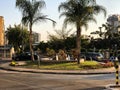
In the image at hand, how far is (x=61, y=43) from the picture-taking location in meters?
83.9

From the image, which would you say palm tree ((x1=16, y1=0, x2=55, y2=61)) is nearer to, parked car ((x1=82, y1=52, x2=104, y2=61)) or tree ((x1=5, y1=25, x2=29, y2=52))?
parked car ((x1=82, y1=52, x2=104, y2=61))

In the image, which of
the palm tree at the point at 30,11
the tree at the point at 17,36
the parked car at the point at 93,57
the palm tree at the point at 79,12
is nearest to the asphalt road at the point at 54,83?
the palm tree at the point at 79,12

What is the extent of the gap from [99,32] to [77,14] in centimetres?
5803

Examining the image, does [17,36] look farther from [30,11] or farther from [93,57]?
[30,11]

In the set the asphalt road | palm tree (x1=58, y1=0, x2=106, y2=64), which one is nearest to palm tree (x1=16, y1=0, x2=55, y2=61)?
palm tree (x1=58, y1=0, x2=106, y2=64)

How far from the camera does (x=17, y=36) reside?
84.7 metres

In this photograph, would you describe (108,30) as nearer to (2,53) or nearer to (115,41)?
(115,41)

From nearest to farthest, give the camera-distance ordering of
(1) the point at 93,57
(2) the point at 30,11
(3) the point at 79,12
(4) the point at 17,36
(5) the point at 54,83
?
(5) the point at 54,83, (3) the point at 79,12, (2) the point at 30,11, (1) the point at 93,57, (4) the point at 17,36

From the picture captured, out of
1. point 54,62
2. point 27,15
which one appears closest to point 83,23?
point 54,62

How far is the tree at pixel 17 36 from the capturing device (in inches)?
3317

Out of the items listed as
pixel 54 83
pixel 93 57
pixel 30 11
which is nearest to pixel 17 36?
pixel 93 57

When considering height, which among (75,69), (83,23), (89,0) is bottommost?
(75,69)

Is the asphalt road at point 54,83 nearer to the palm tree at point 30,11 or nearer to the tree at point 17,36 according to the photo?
the palm tree at point 30,11

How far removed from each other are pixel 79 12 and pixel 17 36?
46.7 meters
